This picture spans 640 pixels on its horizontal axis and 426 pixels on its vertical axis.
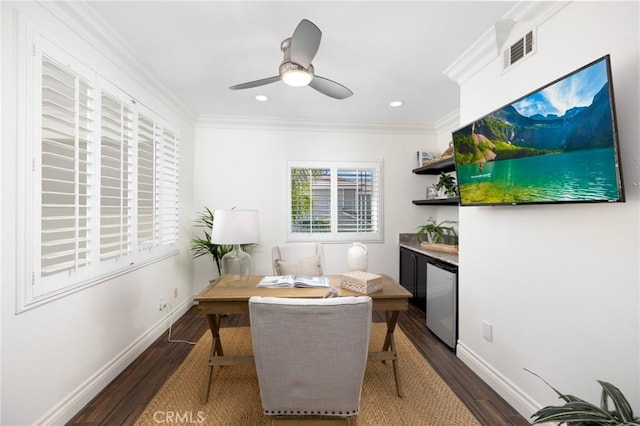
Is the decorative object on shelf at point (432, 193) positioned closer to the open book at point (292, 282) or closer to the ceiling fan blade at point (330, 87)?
the ceiling fan blade at point (330, 87)

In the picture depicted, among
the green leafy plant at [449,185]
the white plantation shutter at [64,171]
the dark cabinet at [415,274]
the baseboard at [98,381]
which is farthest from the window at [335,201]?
the white plantation shutter at [64,171]

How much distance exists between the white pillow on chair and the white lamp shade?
18.7 inches

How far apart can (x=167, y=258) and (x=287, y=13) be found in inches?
105

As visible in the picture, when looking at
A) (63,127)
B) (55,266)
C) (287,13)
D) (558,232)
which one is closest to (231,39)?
(287,13)

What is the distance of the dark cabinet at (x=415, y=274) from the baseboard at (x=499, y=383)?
90 cm

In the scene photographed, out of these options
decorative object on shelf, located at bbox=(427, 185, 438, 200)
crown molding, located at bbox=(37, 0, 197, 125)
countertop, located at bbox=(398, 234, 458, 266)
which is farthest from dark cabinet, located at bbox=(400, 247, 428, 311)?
Answer: crown molding, located at bbox=(37, 0, 197, 125)

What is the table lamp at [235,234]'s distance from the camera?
2.12 metres

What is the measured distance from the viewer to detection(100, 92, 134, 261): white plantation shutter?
6.68ft

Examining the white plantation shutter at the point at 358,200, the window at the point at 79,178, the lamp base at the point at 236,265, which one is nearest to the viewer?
the window at the point at 79,178

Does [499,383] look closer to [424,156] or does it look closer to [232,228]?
[232,228]

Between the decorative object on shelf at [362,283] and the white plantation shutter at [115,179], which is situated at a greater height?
the white plantation shutter at [115,179]

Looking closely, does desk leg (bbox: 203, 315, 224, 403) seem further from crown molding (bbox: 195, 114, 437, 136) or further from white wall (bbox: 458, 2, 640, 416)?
crown molding (bbox: 195, 114, 437, 136)

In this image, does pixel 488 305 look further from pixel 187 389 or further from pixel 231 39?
pixel 231 39

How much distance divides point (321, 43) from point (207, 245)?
268 cm
